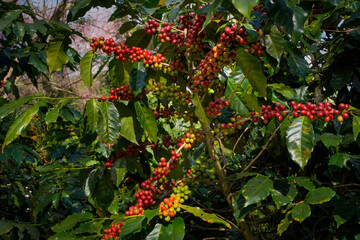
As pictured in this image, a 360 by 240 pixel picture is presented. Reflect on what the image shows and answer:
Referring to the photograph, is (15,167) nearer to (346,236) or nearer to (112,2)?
(112,2)

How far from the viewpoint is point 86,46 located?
32.0ft

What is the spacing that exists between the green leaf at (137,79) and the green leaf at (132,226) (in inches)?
15.2

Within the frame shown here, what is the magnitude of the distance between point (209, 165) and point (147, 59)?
502mm

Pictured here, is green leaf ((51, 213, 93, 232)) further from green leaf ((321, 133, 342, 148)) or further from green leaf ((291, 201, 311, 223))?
green leaf ((321, 133, 342, 148))

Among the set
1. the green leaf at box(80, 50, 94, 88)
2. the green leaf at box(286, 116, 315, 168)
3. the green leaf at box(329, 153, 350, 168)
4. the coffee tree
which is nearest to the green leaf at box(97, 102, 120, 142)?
the coffee tree

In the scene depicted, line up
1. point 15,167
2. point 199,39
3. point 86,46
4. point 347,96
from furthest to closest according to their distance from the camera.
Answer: point 86,46 < point 15,167 < point 347,96 < point 199,39

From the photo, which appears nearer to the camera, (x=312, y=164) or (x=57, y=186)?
(x=312, y=164)

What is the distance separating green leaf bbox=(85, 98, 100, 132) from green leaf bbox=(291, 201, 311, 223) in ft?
2.24

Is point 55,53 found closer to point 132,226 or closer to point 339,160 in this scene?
point 132,226

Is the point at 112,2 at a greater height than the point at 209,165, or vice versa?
the point at 112,2

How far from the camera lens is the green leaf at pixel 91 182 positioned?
1.10 metres

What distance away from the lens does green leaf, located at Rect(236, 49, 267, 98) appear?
79cm

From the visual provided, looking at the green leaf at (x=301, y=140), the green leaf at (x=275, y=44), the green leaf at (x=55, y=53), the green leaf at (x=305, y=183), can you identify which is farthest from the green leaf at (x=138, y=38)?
the green leaf at (x=305, y=183)

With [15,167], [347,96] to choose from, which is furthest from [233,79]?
[15,167]
